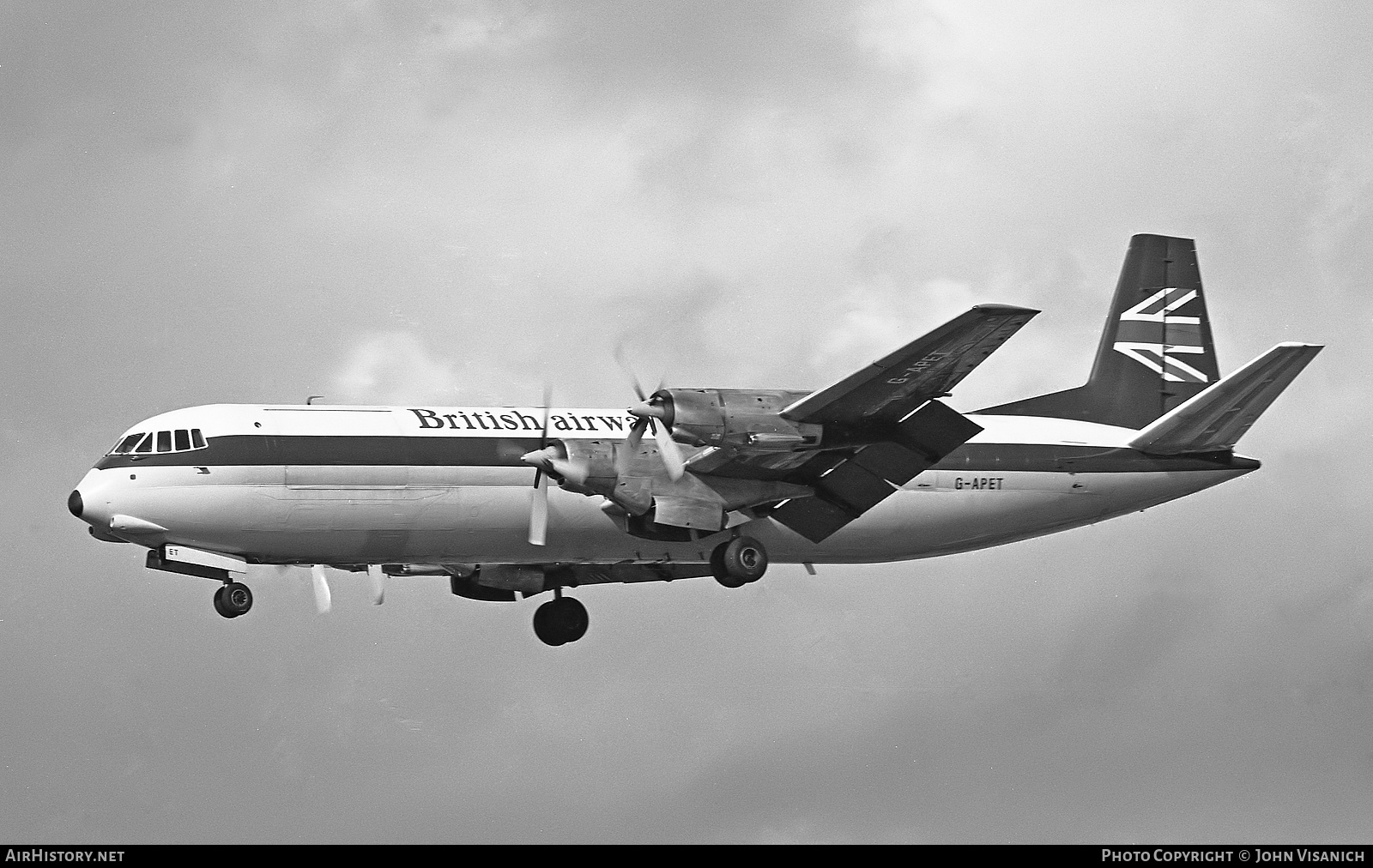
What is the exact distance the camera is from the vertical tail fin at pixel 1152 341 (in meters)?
38.2

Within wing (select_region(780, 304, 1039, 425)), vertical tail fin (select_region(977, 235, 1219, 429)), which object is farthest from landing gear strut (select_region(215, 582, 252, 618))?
vertical tail fin (select_region(977, 235, 1219, 429))

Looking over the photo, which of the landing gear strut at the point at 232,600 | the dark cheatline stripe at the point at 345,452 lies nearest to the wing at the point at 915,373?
the dark cheatline stripe at the point at 345,452

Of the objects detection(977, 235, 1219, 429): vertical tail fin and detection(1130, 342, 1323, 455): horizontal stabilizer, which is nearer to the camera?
detection(1130, 342, 1323, 455): horizontal stabilizer

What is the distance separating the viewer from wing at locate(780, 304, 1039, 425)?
27.8 metres

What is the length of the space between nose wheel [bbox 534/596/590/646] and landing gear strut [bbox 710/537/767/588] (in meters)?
5.96

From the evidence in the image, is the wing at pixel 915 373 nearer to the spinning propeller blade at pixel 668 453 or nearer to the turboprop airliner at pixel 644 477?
the turboprop airliner at pixel 644 477

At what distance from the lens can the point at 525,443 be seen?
32625mm

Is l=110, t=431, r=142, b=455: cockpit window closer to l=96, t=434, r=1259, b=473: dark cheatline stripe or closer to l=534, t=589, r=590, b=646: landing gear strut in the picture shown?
l=96, t=434, r=1259, b=473: dark cheatline stripe
